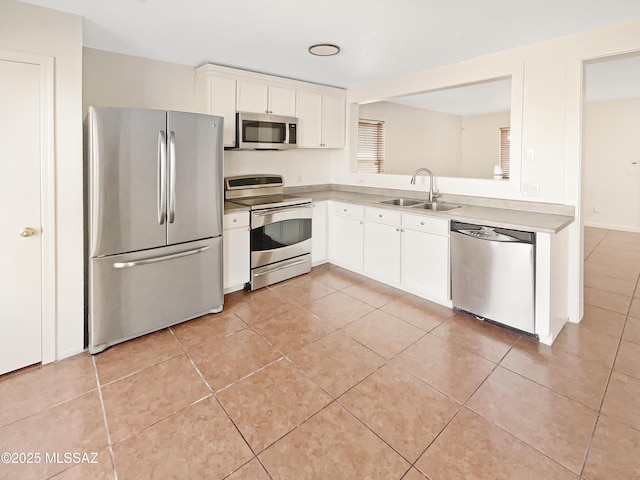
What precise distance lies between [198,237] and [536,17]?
2.99 meters

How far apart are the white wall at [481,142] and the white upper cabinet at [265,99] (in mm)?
5369

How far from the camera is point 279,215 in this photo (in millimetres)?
Answer: 3711

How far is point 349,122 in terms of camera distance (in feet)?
15.6

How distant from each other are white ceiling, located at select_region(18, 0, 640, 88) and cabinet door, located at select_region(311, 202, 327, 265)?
63.0 inches

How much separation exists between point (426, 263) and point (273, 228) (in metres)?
1.60

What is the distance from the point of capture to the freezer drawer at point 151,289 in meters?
2.46

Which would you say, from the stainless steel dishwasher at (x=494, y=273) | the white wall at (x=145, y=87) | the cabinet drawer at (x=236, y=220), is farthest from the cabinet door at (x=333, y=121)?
the stainless steel dishwasher at (x=494, y=273)

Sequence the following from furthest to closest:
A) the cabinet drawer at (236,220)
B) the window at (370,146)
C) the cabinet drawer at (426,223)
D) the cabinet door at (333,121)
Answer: the window at (370,146), the cabinet door at (333,121), the cabinet drawer at (236,220), the cabinet drawer at (426,223)

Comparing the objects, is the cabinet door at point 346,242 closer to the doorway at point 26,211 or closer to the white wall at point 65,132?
the white wall at point 65,132

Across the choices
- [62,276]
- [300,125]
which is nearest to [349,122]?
[300,125]

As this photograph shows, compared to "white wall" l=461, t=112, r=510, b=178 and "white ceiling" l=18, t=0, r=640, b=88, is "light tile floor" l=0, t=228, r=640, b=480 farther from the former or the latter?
"white wall" l=461, t=112, r=510, b=178

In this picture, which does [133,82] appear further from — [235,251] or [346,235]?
[346,235]

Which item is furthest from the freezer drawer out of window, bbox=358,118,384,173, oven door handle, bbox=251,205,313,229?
window, bbox=358,118,384,173

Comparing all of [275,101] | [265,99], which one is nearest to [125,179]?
[265,99]
